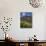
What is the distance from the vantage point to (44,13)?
4.59m

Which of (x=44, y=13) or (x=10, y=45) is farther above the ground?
(x=44, y=13)

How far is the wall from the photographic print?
0.11 meters

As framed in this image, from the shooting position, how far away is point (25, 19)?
4539 millimetres

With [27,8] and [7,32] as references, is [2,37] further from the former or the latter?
[27,8]

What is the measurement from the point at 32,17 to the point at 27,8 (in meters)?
0.38

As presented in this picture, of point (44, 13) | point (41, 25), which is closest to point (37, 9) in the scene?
point (44, 13)

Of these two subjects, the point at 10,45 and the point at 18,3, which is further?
the point at 18,3

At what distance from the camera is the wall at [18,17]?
14.8ft

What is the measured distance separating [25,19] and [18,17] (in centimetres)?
27

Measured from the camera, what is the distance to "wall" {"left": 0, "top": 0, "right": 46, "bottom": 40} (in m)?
4.50

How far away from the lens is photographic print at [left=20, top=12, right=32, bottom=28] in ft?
14.9

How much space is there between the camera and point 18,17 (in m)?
4.53

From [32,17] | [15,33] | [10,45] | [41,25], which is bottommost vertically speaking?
[10,45]

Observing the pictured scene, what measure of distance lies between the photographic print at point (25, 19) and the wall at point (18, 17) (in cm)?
11
